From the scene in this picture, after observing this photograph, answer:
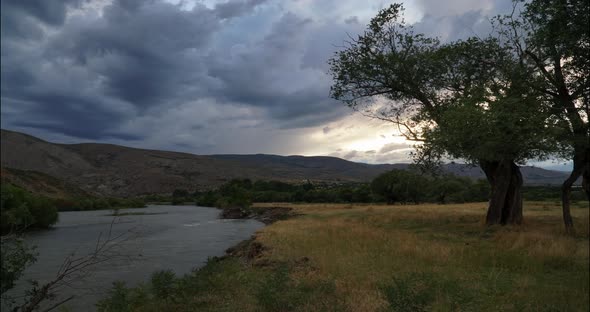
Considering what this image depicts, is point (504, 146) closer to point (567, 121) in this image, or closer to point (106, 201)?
point (567, 121)

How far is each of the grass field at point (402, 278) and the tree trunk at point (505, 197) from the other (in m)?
3.02

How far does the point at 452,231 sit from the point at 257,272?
14862 millimetres

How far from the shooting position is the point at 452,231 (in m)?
27.2

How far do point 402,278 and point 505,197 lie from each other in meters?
19.5

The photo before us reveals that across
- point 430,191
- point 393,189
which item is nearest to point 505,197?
point 393,189

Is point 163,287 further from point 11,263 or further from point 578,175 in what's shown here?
point 578,175

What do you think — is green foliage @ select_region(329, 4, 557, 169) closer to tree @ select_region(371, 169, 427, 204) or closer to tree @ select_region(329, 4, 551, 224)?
tree @ select_region(329, 4, 551, 224)

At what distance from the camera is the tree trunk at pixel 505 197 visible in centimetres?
2812

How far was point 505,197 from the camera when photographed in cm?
2856

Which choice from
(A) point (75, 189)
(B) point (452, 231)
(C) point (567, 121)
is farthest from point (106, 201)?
(C) point (567, 121)

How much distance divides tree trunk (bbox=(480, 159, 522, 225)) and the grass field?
3025 mm

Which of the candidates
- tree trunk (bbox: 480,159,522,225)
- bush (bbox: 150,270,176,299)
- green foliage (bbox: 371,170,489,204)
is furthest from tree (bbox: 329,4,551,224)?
green foliage (bbox: 371,170,489,204)

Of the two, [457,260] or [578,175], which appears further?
[578,175]

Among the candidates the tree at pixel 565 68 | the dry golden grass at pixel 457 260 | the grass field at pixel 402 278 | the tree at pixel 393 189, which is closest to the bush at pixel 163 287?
the grass field at pixel 402 278
